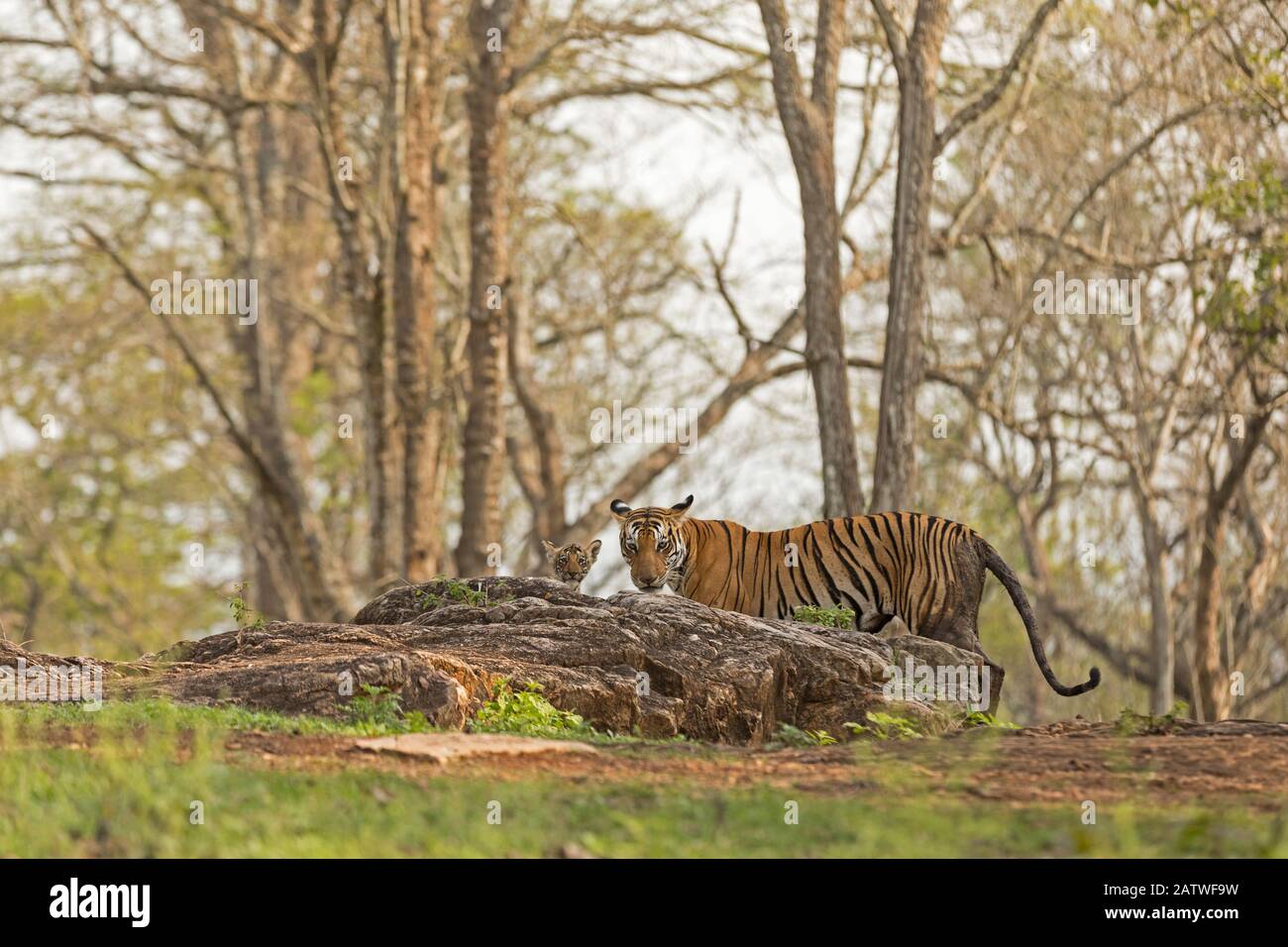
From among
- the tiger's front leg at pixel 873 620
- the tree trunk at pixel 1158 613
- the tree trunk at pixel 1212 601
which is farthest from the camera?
the tree trunk at pixel 1158 613

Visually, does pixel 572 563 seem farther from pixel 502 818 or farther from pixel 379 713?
pixel 502 818

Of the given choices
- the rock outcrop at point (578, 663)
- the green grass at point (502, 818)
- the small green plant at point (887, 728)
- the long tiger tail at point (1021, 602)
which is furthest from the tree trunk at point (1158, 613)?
the green grass at point (502, 818)

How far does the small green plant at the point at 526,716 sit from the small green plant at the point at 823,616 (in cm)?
246

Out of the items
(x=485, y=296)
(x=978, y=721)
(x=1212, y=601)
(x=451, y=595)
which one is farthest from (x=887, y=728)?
(x=1212, y=601)

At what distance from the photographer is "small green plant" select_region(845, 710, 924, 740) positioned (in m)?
8.64

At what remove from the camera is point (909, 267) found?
14453mm

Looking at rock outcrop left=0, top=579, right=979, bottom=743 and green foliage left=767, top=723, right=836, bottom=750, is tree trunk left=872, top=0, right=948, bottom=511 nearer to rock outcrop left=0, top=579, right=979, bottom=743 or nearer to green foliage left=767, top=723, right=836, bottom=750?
rock outcrop left=0, top=579, right=979, bottom=743

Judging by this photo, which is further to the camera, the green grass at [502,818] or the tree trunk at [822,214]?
the tree trunk at [822,214]

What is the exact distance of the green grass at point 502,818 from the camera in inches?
214

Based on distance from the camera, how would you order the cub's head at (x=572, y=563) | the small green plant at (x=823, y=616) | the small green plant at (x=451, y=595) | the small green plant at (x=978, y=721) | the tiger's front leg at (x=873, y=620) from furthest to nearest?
the cub's head at (x=572, y=563)
the tiger's front leg at (x=873, y=620)
the small green plant at (x=823, y=616)
the small green plant at (x=451, y=595)
the small green plant at (x=978, y=721)

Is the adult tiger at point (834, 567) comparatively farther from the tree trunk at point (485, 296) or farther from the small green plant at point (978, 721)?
the tree trunk at point (485, 296)

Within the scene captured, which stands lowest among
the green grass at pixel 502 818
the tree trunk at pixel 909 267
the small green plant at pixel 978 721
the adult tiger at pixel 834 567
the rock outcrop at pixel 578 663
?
the green grass at pixel 502 818

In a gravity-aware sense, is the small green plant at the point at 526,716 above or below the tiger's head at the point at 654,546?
below

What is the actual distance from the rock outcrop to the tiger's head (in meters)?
0.88
